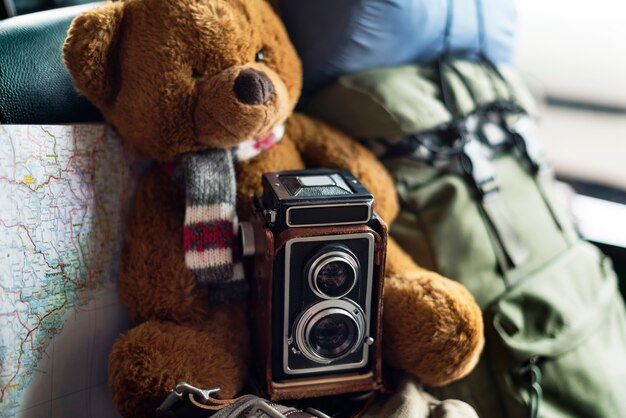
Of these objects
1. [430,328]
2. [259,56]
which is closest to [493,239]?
[430,328]

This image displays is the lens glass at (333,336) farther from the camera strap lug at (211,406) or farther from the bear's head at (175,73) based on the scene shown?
the bear's head at (175,73)

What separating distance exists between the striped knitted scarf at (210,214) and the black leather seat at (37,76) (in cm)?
20

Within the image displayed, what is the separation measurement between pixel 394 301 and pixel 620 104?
974mm

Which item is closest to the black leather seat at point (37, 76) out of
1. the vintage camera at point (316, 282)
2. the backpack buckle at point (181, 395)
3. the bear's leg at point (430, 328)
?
the vintage camera at point (316, 282)

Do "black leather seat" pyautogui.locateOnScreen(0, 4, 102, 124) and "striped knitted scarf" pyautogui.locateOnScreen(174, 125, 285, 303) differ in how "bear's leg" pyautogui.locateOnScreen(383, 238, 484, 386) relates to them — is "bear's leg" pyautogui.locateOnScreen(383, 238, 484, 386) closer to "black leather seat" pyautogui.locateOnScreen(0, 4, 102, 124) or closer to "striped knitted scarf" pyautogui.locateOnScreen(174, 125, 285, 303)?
"striped knitted scarf" pyautogui.locateOnScreen(174, 125, 285, 303)

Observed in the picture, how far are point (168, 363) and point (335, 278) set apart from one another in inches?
9.7

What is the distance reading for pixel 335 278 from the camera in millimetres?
750

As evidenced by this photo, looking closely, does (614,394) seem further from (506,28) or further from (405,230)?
(506,28)

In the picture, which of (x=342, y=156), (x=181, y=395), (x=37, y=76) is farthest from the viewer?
(x=342, y=156)

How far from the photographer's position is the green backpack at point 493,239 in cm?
95

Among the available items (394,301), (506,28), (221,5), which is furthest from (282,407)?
(506,28)

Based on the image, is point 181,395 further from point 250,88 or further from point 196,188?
point 250,88

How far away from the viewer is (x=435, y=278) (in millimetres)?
851

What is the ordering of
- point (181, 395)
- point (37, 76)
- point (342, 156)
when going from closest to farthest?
point (181, 395), point (37, 76), point (342, 156)
